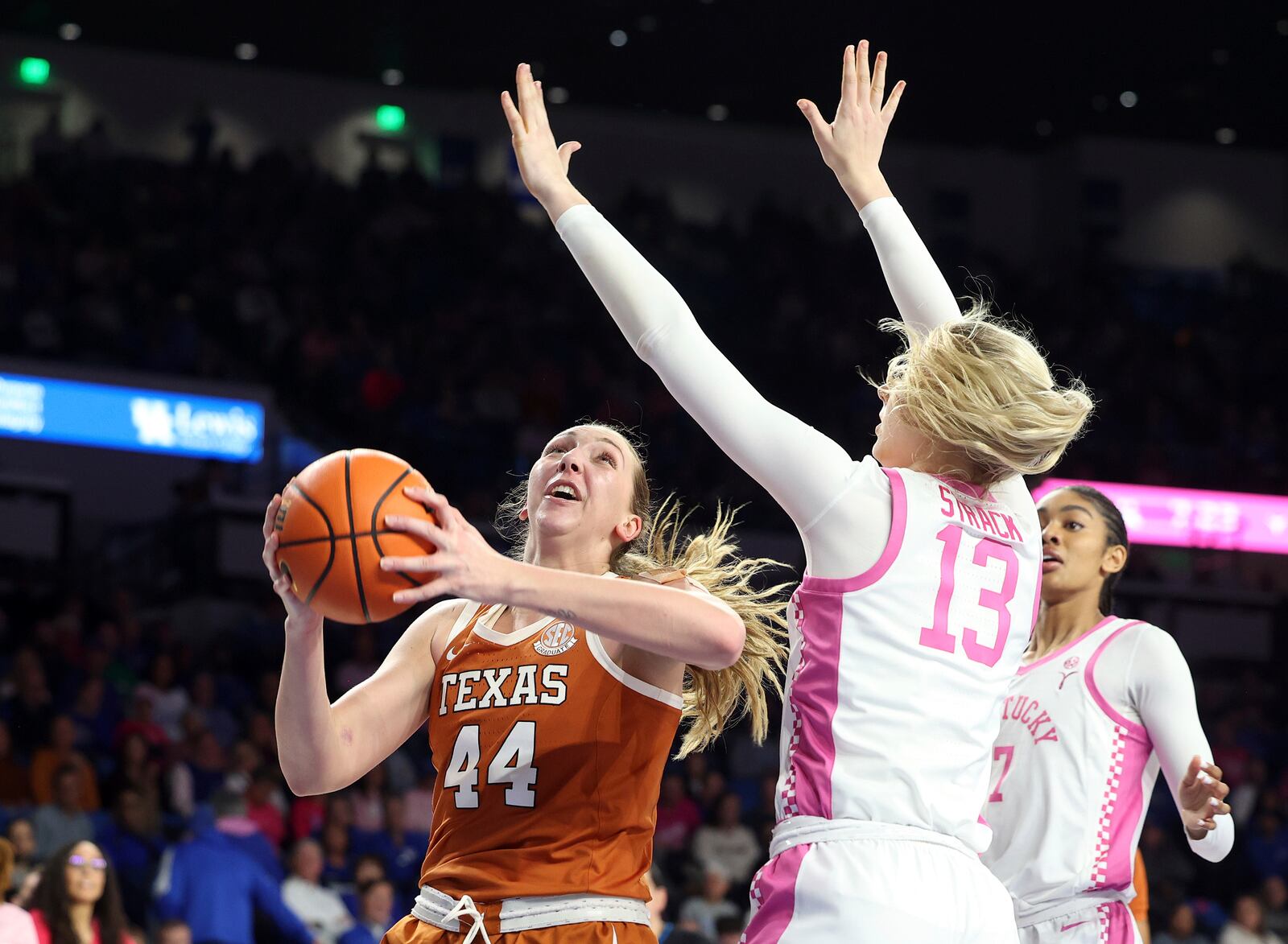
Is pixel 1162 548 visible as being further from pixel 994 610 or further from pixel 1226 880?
pixel 994 610

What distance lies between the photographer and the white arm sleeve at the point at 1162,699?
3945mm

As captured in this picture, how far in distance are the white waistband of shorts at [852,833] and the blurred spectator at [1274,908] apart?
35.4 feet

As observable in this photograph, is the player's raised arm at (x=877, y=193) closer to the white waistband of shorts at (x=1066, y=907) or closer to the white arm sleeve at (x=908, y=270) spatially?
the white arm sleeve at (x=908, y=270)

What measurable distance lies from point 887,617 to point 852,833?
392mm

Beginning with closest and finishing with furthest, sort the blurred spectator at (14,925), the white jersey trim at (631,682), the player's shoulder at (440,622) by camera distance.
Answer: the white jersey trim at (631,682)
the player's shoulder at (440,622)
the blurred spectator at (14,925)

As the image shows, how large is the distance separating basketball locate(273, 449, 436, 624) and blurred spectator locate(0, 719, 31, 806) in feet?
26.9

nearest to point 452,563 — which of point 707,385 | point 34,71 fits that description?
point 707,385

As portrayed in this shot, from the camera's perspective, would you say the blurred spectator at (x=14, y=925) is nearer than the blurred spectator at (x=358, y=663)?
Yes

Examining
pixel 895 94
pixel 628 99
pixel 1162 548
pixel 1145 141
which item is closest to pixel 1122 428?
pixel 1162 548

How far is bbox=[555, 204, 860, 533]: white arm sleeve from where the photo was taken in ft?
8.64

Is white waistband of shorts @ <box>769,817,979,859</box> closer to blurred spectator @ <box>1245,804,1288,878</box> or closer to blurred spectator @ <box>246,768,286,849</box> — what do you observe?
blurred spectator @ <box>246,768,286,849</box>

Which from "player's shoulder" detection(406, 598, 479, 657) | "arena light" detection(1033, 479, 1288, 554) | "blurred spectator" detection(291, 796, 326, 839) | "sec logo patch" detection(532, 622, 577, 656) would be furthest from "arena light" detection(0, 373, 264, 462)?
"sec logo patch" detection(532, 622, 577, 656)

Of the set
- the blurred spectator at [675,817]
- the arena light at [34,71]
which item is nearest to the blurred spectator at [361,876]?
the blurred spectator at [675,817]

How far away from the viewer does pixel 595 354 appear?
18656mm
